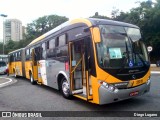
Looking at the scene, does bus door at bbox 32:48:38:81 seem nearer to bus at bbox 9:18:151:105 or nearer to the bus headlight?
bus at bbox 9:18:151:105

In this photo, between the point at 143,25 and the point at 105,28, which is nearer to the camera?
the point at 105,28

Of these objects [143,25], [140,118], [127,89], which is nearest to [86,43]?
[127,89]

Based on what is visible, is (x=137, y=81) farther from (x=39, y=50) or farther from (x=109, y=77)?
(x=39, y=50)

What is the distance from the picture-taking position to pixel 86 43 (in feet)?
24.7

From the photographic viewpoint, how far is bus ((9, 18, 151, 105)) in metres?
6.86

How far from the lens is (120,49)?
285 inches

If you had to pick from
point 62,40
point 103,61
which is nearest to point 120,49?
point 103,61

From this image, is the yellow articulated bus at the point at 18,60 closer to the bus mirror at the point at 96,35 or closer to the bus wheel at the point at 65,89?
the bus wheel at the point at 65,89

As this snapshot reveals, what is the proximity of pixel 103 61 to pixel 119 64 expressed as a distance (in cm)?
55

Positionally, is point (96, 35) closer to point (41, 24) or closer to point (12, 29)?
point (41, 24)

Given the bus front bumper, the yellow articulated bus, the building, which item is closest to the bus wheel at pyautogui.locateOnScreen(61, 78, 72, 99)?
the bus front bumper

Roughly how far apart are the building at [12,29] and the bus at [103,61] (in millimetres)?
91358

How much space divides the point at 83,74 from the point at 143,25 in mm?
34733

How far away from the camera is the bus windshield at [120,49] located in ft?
22.8
